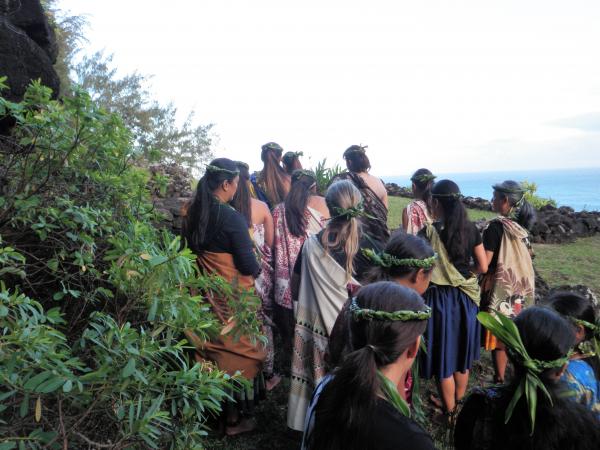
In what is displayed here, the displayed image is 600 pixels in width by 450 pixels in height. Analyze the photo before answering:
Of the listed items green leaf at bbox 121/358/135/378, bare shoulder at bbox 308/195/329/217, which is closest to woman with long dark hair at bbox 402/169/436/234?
bare shoulder at bbox 308/195/329/217

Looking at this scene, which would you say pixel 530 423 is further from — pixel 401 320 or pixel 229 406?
pixel 229 406

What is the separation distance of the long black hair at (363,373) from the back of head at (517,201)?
2.96 m

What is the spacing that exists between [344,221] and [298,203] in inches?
45.4

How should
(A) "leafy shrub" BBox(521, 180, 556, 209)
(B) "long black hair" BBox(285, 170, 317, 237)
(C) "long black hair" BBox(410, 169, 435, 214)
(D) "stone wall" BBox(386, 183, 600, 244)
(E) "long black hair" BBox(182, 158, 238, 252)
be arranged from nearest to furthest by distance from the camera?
1. (E) "long black hair" BBox(182, 158, 238, 252)
2. (B) "long black hair" BBox(285, 170, 317, 237)
3. (C) "long black hair" BBox(410, 169, 435, 214)
4. (D) "stone wall" BBox(386, 183, 600, 244)
5. (A) "leafy shrub" BBox(521, 180, 556, 209)

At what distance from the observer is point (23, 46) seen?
405 centimetres

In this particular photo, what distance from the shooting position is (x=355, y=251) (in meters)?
3.41

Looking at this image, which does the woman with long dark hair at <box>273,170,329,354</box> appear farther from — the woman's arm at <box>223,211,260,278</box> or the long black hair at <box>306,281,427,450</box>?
the long black hair at <box>306,281,427,450</box>

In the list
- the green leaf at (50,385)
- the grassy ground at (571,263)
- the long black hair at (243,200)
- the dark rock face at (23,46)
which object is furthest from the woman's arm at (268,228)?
the grassy ground at (571,263)

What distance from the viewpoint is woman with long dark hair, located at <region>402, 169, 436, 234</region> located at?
187 inches

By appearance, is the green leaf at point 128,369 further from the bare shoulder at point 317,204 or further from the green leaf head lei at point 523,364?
the bare shoulder at point 317,204

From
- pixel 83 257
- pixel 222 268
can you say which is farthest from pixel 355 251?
pixel 83 257

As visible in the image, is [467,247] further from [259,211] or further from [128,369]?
[128,369]

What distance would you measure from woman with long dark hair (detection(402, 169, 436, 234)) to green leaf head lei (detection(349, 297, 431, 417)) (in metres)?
2.98

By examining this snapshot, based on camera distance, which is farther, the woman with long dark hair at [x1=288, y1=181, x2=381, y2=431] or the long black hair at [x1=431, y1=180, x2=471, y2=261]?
the long black hair at [x1=431, y1=180, x2=471, y2=261]
